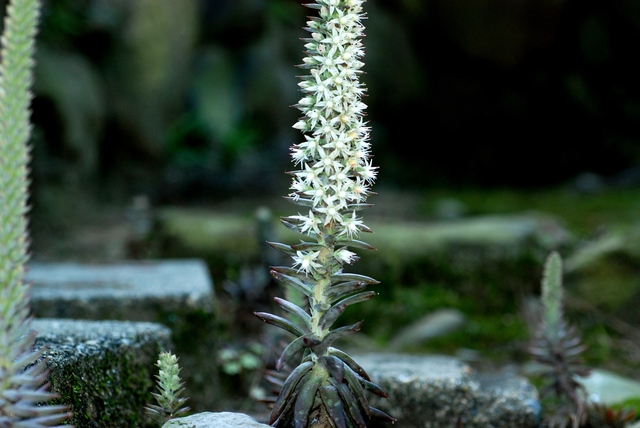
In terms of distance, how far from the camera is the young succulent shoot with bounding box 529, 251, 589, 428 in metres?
3.79

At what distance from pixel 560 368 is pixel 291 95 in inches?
297

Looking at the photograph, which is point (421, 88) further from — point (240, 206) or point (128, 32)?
point (128, 32)

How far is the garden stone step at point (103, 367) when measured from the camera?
2.65 m

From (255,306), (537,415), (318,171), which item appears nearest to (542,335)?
(537,415)

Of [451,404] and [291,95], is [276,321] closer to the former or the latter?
[451,404]

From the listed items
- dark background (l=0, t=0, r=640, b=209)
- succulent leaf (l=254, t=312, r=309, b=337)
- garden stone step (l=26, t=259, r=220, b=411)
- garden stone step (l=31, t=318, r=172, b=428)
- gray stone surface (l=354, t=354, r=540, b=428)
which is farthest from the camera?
dark background (l=0, t=0, r=640, b=209)

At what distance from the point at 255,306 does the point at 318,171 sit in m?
3.35

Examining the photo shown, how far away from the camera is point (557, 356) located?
3850 millimetres

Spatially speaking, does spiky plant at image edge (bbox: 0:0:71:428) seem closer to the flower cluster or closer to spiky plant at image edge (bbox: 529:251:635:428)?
the flower cluster

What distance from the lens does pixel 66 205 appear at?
7.88m

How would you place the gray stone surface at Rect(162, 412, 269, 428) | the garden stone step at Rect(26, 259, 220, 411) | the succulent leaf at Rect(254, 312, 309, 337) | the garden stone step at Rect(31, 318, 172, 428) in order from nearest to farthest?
the gray stone surface at Rect(162, 412, 269, 428) → the succulent leaf at Rect(254, 312, 309, 337) → the garden stone step at Rect(31, 318, 172, 428) → the garden stone step at Rect(26, 259, 220, 411)

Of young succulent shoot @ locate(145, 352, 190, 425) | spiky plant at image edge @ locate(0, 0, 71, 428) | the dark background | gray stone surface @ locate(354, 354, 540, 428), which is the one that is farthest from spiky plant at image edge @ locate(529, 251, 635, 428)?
the dark background

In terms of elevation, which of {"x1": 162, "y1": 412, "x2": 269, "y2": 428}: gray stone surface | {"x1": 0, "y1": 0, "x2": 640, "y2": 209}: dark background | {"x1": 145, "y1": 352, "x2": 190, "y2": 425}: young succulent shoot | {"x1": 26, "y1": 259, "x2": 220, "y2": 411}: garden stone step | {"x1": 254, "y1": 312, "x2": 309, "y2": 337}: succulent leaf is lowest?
{"x1": 162, "y1": 412, "x2": 269, "y2": 428}: gray stone surface

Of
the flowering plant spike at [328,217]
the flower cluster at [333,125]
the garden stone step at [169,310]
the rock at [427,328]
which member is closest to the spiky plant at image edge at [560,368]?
the flowering plant spike at [328,217]
